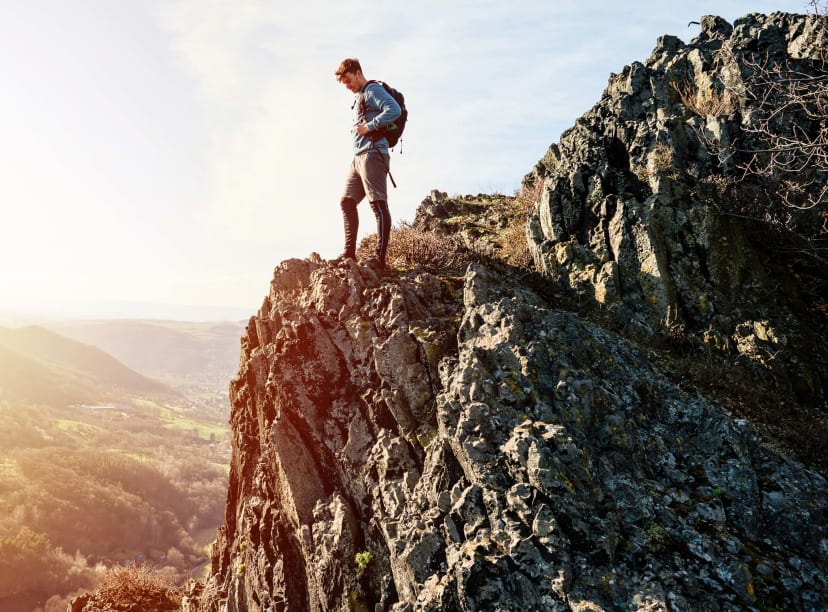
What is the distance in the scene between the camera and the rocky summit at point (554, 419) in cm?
552

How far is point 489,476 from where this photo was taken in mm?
6125

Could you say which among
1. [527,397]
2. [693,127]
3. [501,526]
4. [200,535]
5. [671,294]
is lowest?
[200,535]

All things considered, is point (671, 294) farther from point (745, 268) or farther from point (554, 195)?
point (554, 195)

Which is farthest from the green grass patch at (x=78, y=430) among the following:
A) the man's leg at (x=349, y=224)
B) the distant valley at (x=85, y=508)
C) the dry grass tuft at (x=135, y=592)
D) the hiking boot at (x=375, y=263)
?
the hiking boot at (x=375, y=263)

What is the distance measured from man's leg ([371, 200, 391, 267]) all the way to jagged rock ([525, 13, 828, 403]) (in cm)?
444

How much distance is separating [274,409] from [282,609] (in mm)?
3421

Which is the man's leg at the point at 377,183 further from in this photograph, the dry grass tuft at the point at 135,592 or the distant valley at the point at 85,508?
the distant valley at the point at 85,508

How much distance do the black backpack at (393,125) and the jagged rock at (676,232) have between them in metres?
4.86

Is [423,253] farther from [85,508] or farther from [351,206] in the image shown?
[85,508]

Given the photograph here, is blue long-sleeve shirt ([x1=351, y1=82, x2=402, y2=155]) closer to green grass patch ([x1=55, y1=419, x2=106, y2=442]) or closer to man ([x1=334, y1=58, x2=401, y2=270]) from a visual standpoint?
man ([x1=334, y1=58, x2=401, y2=270])

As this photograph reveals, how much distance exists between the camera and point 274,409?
9.38 meters

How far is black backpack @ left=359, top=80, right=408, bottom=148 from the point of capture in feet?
32.5

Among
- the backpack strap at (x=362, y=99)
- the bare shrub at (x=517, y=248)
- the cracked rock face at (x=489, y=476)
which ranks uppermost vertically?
the backpack strap at (x=362, y=99)

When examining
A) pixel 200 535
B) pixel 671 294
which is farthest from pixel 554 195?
pixel 200 535
